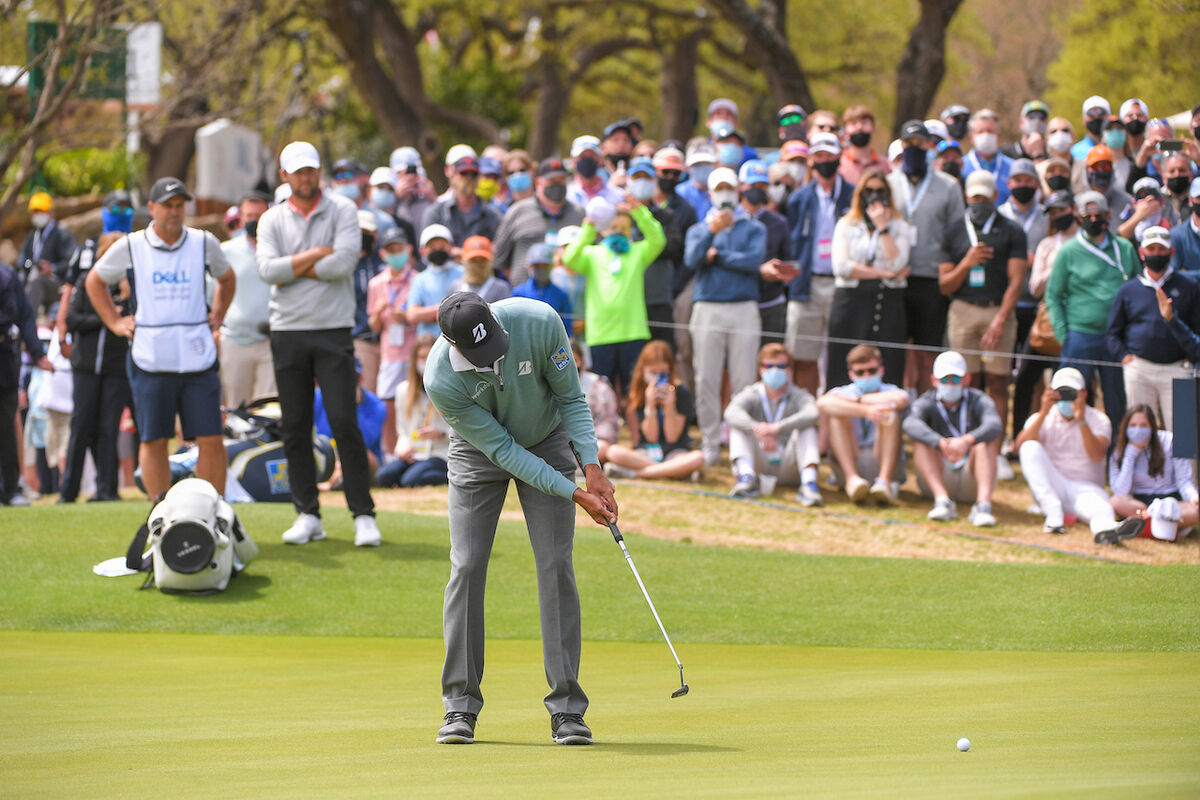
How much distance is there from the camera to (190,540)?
31.8ft

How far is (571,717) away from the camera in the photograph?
5914 mm

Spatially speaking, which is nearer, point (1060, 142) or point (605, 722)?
point (605, 722)

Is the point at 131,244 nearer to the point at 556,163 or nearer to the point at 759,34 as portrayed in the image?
the point at 556,163

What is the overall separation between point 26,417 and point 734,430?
7397 millimetres

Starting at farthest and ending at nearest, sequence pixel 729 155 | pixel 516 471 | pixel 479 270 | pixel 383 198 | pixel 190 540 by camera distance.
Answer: pixel 383 198 < pixel 729 155 < pixel 479 270 < pixel 190 540 < pixel 516 471

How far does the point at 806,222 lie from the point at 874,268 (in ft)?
3.61

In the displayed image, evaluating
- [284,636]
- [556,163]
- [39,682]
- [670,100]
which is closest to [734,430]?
[556,163]

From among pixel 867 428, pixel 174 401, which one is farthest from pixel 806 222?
pixel 174 401

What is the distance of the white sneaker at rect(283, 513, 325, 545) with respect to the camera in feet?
35.4

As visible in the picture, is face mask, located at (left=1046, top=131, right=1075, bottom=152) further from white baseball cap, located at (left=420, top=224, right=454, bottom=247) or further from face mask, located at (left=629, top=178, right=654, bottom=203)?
white baseball cap, located at (left=420, top=224, right=454, bottom=247)

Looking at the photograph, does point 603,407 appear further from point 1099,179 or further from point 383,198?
point 1099,179

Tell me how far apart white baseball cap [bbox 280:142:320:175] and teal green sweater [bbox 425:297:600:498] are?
14.9 feet

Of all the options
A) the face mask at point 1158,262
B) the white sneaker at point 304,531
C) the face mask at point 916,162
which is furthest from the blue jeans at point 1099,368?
the white sneaker at point 304,531

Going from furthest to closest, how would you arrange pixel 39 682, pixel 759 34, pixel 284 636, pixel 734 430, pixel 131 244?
pixel 759 34
pixel 734 430
pixel 131 244
pixel 284 636
pixel 39 682
